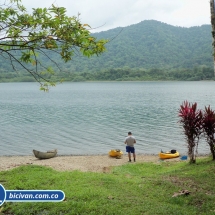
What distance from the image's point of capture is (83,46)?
4.40 meters

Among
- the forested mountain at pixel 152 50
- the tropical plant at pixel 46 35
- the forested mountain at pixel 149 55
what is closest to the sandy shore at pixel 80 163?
the tropical plant at pixel 46 35

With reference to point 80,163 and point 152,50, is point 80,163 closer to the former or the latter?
point 80,163

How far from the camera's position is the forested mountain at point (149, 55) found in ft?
459

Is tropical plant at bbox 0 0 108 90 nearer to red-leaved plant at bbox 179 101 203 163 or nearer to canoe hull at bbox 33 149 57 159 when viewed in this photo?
red-leaved plant at bbox 179 101 203 163

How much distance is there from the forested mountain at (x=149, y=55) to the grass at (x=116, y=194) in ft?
407

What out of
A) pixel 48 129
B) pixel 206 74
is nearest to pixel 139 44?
pixel 206 74

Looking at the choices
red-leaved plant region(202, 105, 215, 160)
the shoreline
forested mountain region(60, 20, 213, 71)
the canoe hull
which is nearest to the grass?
red-leaved plant region(202, 105, 215, 160)

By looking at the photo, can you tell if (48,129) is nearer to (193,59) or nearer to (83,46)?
(83,46)

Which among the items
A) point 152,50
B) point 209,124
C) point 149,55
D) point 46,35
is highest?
point 152,50

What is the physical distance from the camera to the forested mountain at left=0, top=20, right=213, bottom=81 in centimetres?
14000

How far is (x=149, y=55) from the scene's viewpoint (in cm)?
17512

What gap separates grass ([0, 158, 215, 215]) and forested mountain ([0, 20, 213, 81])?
124 meters

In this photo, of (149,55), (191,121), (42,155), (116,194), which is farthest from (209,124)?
(149,55)

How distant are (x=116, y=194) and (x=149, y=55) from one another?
17360 centimetres
